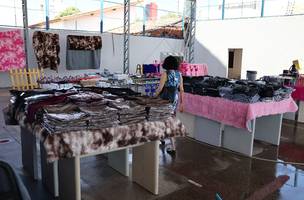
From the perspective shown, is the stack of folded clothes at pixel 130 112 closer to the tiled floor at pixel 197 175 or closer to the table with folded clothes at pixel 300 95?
the tiled floor at pixel 197 175

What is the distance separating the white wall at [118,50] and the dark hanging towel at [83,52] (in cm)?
28

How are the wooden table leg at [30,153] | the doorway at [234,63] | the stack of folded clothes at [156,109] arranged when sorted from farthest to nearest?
the doorway at [234,63] → the wooden table leg at [30,153] → the stack of folded clothes at [156,109]

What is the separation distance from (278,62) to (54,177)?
29.1 feet

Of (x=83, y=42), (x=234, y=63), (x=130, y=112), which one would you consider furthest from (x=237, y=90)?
(x=234, y=63)

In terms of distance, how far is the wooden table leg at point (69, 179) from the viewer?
2.08 meters

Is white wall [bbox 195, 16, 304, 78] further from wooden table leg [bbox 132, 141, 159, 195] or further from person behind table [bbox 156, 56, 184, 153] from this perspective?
wooden table leg [bbox 132, 141, 159, 195]

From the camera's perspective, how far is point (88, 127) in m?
1.93

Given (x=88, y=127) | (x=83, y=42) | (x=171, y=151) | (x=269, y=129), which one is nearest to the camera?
(x=88, y=127)

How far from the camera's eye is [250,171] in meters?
3.18

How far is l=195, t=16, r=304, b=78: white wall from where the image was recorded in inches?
363

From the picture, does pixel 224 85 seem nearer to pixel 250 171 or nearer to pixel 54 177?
pixel 250 171

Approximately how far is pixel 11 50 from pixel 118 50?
3.57 m

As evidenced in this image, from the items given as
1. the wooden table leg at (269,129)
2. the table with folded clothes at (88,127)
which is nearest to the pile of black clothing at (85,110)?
the table with folded clothes at (88,127)

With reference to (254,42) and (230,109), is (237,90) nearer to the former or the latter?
(230,109)
